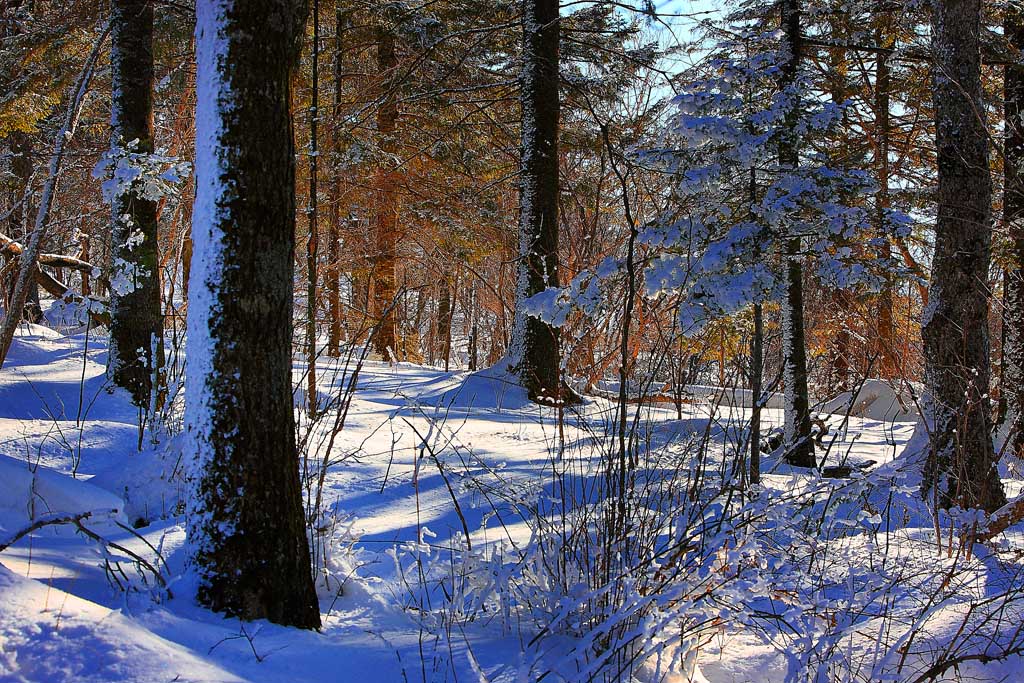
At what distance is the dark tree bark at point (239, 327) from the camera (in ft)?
7.85

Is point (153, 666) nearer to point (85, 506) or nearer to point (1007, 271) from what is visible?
point (85, 506)

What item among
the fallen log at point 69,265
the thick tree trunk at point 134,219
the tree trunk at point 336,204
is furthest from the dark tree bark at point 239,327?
the tree trunk at point 336,204

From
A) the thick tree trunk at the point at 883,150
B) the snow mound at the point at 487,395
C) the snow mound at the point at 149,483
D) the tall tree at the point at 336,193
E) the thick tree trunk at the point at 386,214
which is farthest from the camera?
the thick tree trunk at the point at 386,214

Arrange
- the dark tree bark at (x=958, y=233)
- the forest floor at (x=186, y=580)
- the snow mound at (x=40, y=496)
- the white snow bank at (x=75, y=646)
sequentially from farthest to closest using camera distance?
the dark tree bark at (x=958, y=233) → the snow mound at (x=40, y=496) → the forest floor at (x=186, y=580) → the white snow bank at (x=75, y=646)

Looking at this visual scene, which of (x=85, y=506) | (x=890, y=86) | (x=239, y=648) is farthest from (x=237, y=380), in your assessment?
(x=890, y=86)

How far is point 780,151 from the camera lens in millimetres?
6285

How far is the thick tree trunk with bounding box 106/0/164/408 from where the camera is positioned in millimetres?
6270

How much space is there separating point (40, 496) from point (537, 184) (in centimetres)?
725

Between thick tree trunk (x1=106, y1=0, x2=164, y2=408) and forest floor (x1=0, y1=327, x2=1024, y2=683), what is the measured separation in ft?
1.60

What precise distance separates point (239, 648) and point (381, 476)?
103 inches

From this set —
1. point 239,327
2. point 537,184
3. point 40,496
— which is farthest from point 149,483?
point 537,184

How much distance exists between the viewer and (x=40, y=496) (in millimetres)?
3252

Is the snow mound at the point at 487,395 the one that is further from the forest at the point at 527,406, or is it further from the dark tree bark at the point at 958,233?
the dark tree bark at the point at 958,233

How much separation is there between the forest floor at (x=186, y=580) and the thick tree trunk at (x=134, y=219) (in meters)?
0.49
